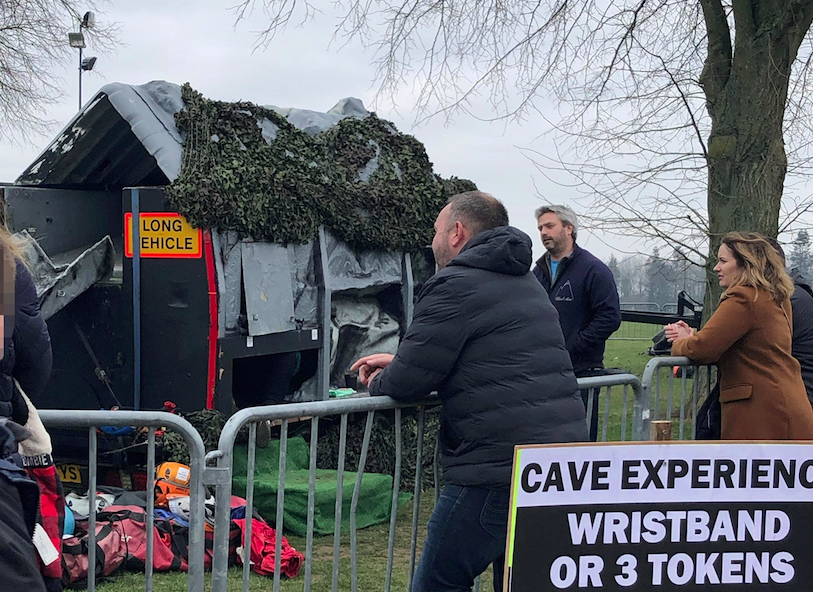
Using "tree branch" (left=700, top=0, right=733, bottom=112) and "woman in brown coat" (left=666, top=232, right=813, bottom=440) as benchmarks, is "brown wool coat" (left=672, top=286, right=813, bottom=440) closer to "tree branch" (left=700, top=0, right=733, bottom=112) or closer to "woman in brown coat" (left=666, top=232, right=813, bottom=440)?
"woman in brown coat" (left=666, top=232, right=813, bottom=440)

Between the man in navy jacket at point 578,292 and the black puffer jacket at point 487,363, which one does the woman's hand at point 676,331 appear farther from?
the black puffer jacket at point 487,363

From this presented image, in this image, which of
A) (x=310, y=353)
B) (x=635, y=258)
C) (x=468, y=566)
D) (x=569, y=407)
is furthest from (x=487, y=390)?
(x=635, y=258)

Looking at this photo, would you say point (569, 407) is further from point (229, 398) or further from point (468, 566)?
point (229, 398)

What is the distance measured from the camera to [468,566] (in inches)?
125

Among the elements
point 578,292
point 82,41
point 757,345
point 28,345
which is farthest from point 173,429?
point 82,41

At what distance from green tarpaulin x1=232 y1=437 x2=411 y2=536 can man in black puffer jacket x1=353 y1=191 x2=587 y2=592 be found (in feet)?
10.5

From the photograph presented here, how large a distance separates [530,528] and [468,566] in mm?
309

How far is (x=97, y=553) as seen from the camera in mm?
5223

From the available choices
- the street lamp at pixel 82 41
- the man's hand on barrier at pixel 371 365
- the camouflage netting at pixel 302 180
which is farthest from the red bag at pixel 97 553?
the street lamp at pixel 82 41

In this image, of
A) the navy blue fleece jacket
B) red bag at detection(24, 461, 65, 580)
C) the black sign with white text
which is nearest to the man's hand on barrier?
the black sign with white text

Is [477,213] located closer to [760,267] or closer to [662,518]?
[662,518]

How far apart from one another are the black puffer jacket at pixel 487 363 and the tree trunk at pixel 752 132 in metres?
5.28

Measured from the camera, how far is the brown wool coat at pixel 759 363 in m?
4.56

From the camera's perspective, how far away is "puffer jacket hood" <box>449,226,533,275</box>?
3.14 metres
